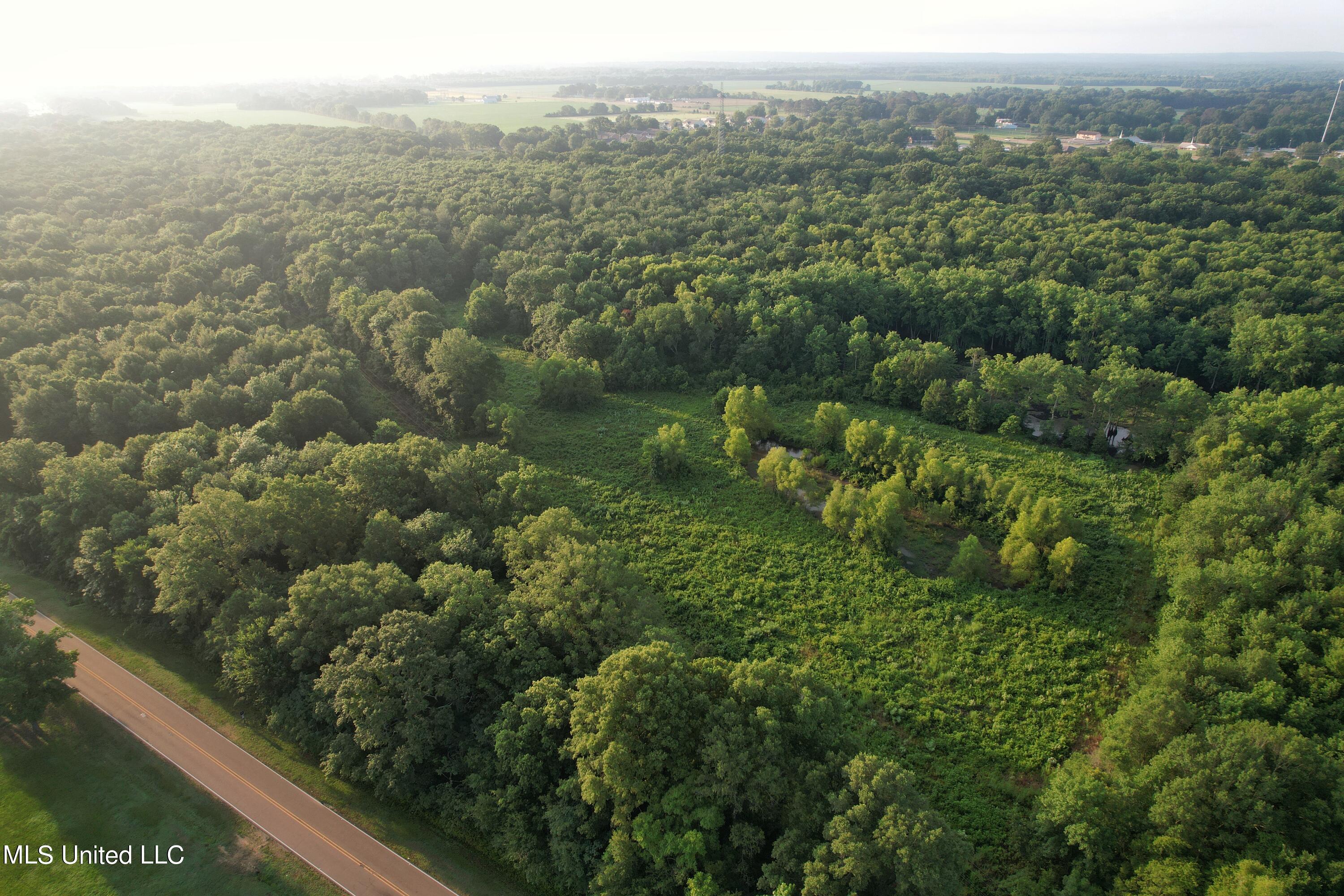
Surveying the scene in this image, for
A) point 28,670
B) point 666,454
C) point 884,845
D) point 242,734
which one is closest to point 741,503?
point 666,454

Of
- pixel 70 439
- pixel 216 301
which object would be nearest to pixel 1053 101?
pixel 216 301

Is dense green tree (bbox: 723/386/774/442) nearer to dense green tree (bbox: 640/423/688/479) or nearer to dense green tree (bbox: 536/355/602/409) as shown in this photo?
dense green tree (bbox: 640/423/688/479)

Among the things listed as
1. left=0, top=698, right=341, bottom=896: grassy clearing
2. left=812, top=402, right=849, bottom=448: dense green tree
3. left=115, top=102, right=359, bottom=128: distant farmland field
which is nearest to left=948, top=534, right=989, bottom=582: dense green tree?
left=812, top=402, right=849, bottom=448: dense green tree

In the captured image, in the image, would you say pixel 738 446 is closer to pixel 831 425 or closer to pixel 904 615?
pixel 831 425

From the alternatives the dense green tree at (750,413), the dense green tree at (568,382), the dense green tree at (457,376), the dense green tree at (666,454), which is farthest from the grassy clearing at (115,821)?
the dense green tree at (750,413)

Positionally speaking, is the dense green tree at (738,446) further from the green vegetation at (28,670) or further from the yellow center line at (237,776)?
the green vegetation at (28,670)

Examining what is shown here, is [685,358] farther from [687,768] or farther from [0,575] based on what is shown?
[0,575]
